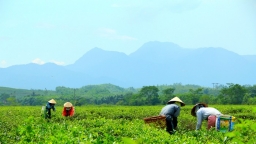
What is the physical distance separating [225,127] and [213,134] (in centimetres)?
174

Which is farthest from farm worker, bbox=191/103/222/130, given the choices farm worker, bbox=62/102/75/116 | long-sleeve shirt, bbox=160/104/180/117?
farm worker, bbox=62/102/75/116

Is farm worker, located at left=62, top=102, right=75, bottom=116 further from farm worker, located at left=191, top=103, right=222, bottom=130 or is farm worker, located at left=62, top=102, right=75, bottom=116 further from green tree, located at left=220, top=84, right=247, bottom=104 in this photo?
green tree, located at left=220, top=84, right=247, bottom=104

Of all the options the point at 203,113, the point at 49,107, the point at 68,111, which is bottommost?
the point at 68,111

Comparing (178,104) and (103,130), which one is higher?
(178,104)

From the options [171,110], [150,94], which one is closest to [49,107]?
[171,110]

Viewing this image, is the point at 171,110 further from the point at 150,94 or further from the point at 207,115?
the point at 150,94

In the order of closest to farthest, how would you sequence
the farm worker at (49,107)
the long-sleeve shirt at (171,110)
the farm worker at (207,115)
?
the farm worker at (207,115) < the long-sleeve shirt at (171,110) < the farm worker at (49,107)

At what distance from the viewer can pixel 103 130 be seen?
357 inches

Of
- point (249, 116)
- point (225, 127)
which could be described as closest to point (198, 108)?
point (225, 127)

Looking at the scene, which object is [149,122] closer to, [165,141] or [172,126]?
[172,126]

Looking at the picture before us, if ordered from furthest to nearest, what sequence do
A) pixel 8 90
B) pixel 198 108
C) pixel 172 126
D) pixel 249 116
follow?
pixel 8 90, pixel 249 116, pixel 198 108, pixel 172 126

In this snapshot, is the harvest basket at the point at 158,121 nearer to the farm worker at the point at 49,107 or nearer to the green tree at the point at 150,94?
the farm worker at the point at 49,107

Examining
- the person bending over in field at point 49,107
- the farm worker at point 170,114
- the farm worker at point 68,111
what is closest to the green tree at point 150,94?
the farm worker at point 68,111

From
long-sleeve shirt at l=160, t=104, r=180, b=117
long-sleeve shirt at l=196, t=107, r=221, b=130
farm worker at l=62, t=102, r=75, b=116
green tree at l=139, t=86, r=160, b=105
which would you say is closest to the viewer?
long-sleeve shirt at l=196, t=107, r=221, b=130
